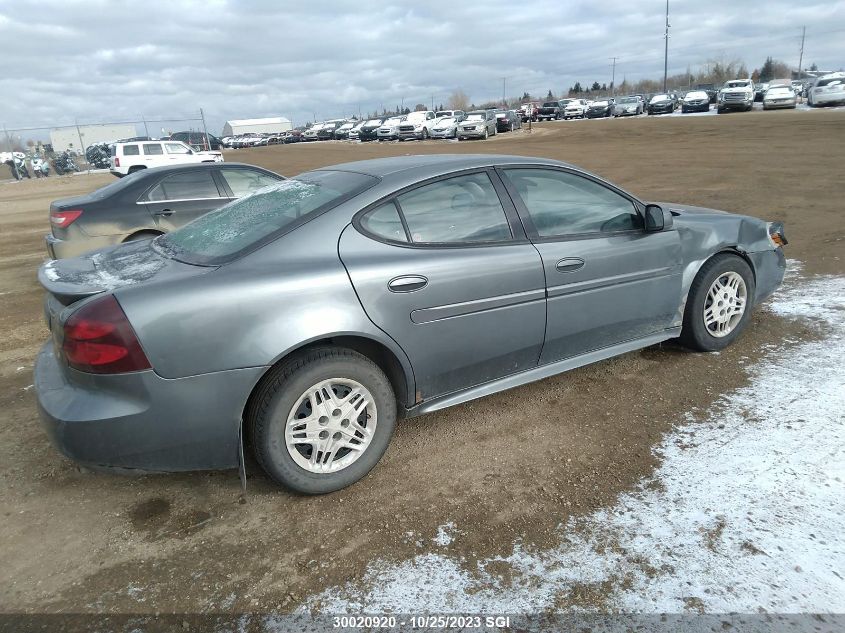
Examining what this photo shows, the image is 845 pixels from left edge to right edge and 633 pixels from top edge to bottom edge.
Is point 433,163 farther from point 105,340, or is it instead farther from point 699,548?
point 699,548

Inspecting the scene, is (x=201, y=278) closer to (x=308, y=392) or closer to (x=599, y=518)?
(x=308, y=392)

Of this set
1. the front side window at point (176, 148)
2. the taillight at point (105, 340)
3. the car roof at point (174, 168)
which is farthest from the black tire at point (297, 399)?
the front side window at point (176, 148)

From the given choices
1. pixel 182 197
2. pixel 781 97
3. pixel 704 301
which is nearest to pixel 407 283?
pixel 704 301

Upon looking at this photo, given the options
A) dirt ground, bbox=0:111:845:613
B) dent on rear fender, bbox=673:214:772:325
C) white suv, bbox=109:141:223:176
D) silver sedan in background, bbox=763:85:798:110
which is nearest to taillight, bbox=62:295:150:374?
dirt ground, bbox=0:111:845:613

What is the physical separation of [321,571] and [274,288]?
1.23m

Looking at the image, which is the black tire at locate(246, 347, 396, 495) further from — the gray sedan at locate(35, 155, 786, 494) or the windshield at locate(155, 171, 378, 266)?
the windshield at locate(155, 171, 378, 266)

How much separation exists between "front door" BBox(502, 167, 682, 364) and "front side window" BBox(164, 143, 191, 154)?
22537 millimetres

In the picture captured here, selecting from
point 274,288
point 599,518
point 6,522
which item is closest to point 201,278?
point 274,288

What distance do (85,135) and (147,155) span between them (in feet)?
65.3

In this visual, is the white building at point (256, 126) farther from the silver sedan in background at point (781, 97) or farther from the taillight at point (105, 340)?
the taillight at point (105, 340)

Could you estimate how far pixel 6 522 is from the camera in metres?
2.90

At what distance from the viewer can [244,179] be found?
25.5 feet

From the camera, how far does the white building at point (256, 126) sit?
91.1 metres

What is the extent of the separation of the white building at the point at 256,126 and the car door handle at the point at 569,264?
9275 centimetres
